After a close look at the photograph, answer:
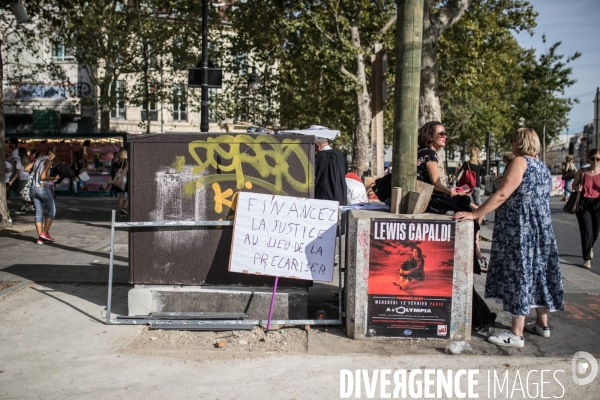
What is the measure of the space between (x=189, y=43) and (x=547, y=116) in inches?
1088

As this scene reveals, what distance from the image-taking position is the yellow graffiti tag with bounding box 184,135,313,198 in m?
5.66

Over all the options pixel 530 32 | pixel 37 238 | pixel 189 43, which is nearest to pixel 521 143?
pixel 37 238

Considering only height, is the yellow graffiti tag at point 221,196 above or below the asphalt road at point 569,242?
above

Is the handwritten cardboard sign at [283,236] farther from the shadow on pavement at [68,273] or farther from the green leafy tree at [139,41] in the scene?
the green leafy tree at [139,41]

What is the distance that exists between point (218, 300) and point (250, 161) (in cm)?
138

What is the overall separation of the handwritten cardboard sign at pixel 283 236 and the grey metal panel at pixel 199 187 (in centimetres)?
17

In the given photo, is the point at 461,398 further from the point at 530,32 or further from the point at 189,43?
the point at 189,43

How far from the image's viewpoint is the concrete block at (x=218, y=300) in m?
5.68

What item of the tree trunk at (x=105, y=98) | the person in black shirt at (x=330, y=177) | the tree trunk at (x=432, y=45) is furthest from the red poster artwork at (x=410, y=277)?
the tree trunk at (x=105, y=98)

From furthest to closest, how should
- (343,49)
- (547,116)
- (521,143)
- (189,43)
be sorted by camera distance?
(547,116) → (189,43) → (343,49) → (521,143)

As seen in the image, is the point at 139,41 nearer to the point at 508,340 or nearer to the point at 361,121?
the point at 361,121

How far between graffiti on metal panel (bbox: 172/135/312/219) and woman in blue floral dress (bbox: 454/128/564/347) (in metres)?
1.59

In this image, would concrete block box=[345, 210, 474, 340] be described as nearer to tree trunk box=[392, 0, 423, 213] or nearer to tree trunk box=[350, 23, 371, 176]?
tree trunk box=[392, 0, 423, 213]

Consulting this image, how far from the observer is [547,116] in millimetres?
44031
